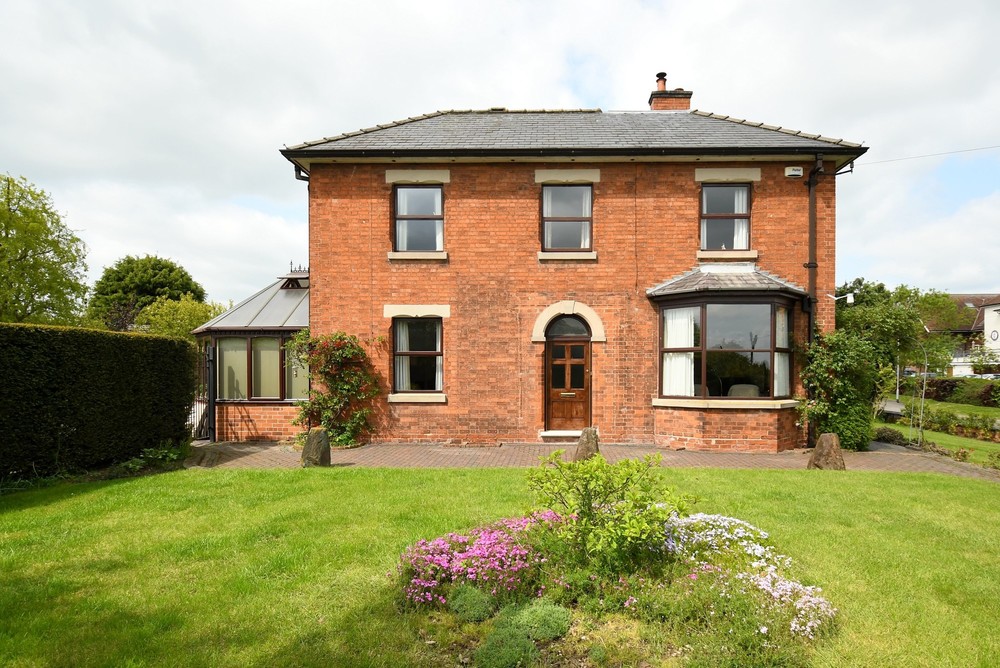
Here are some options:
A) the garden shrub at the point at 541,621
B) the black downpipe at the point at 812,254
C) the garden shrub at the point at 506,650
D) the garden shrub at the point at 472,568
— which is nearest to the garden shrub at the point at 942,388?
the black downpipe at the point at 812,254

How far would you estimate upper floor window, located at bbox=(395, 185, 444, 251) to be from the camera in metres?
12.4

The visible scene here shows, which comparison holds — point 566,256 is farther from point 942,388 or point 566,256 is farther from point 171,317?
point 171,317

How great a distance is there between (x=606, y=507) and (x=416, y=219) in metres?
9.55

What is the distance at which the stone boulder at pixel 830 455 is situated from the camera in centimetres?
911

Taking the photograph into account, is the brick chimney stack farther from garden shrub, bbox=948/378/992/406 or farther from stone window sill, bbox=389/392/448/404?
garden shrub, bbox=948/378/992/406

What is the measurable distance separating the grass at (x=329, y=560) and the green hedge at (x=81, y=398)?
95 cm

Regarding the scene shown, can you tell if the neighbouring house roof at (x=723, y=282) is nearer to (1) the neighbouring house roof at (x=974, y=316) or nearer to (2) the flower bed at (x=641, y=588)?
(2) the flower bed at (x=641, y=588)

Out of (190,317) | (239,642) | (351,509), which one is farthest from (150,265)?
(239,642)

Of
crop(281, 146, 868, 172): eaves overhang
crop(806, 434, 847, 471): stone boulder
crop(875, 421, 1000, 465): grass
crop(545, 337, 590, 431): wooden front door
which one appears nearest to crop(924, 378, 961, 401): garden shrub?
crop(875, 421, 1000, 465): grass

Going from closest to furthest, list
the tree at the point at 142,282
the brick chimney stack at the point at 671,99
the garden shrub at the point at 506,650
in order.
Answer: the garden shrub at the point at 506,650 → the brick chimney stack at the point at 671,99 → the tree at the point at 142,282

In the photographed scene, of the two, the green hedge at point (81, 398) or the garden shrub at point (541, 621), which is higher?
the green hedge at point (81, 398)

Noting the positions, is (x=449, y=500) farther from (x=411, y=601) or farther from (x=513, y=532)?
(x=411, y=601)

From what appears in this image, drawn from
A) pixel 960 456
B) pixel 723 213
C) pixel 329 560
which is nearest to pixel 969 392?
pixel 960 456

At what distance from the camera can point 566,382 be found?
12.1m
